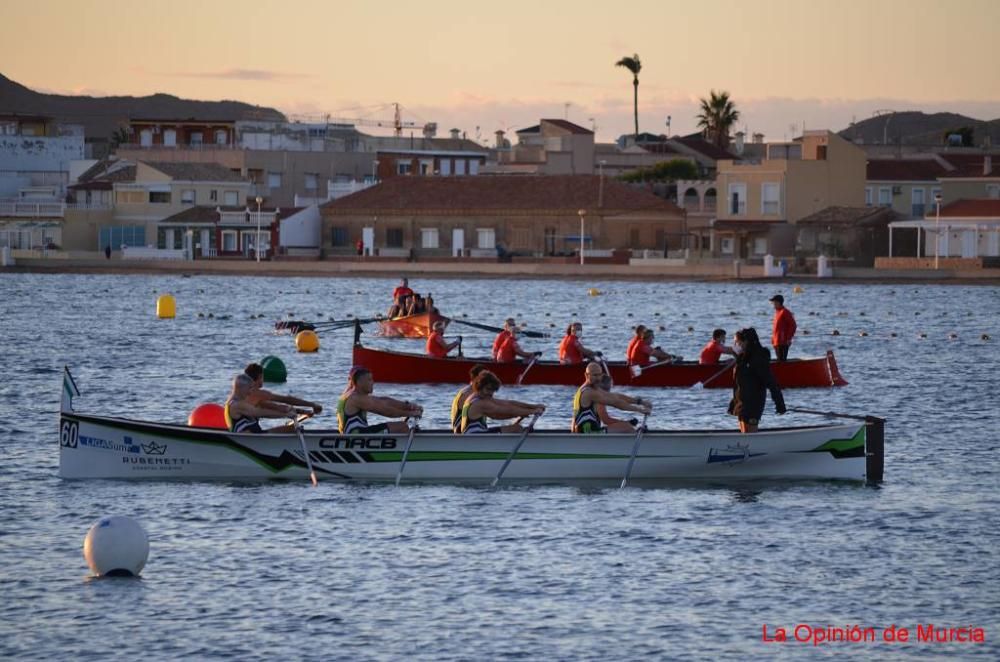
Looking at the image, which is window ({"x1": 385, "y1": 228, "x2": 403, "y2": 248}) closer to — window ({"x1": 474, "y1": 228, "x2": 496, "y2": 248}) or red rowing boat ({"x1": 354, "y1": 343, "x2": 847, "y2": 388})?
window ({"x1": 474, "y1": 228, "x2": 496, "y2": 248})

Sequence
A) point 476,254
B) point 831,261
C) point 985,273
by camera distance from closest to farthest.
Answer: point 985,273, point 831,261, point 476,254

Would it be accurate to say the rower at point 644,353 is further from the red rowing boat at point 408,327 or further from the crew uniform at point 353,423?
the red rowing boat at point 408,327

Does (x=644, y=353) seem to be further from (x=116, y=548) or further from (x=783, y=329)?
(x=116, y=548)

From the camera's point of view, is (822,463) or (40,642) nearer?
(40,642)

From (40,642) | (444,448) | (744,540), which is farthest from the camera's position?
(444,448)

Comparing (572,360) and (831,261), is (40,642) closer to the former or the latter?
(572,360)

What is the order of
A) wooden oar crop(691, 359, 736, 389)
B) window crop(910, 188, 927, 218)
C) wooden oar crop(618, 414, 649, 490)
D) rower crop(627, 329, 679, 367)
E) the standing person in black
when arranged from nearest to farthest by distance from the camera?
wooden oar crop(618, 414, 649, 490) < the standing person in black < rower crop(627, 329, 679, 367) < wooden oar crop(691, 359, 736, 389) < window crop(910, 188, 927, 218)

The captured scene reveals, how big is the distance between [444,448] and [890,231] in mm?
82144

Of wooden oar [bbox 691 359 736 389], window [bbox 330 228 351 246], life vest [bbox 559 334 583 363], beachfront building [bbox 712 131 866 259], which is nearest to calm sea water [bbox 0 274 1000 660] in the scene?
wooden oar [bbox 691 359 736 389]

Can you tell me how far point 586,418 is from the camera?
26156 mm

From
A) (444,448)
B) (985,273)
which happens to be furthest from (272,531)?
(985,273)

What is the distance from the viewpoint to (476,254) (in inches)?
4653

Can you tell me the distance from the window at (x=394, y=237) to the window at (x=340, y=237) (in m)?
2.75

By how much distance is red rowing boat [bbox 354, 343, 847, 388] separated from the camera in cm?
3925
